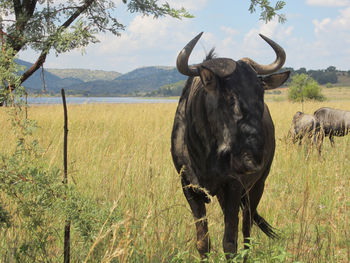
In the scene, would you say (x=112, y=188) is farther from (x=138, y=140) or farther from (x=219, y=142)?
(x=138, y=140)

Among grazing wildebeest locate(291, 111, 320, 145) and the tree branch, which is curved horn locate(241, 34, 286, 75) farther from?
grazing wildebeest locate(291, 111, 320, 145)

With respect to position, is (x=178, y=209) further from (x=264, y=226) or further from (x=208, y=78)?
(x=208, y=78)

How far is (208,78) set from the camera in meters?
2.21

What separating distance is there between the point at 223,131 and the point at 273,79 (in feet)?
2.27

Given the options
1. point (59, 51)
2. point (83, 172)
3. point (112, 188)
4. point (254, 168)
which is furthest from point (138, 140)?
point (254, 168)

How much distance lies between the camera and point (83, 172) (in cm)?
451

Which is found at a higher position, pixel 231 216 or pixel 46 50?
pixel 46 50

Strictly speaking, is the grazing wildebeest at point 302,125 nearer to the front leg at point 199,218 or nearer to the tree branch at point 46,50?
the front leg at point 199,218

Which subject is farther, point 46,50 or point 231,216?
point 231,216

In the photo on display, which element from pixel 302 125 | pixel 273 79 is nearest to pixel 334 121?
pixel 302 125

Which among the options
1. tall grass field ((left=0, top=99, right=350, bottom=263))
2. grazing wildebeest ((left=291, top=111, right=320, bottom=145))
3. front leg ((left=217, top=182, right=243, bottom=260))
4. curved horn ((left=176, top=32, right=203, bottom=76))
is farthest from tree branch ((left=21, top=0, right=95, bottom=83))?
grazing wildebeest ((left=291, top=111, right=320, bottom=145))

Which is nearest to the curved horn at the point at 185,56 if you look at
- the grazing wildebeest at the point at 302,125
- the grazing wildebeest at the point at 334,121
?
the grazing wildebeest at the point at 302,125

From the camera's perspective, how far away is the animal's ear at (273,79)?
2473 mm

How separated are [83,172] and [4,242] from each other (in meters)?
2.06
